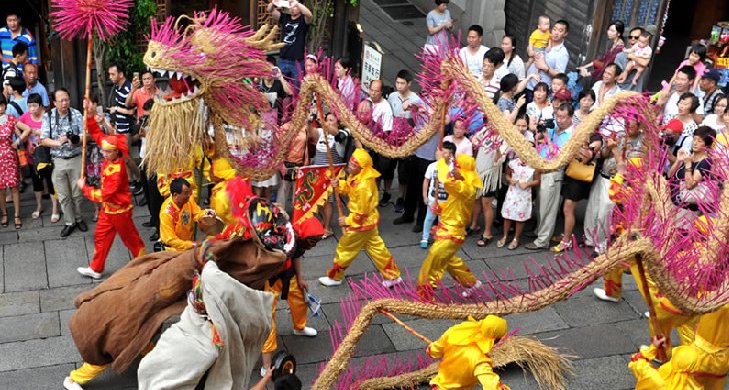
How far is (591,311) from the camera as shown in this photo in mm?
8016

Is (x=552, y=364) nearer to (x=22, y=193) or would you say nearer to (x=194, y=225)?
(x=194, y=225)

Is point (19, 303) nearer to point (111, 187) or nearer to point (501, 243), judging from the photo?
point (111, 187)

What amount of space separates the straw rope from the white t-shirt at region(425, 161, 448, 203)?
5.29 feet

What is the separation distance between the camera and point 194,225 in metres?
7.30

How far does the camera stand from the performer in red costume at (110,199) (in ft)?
24.7

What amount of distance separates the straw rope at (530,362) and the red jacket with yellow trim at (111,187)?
2791 mm

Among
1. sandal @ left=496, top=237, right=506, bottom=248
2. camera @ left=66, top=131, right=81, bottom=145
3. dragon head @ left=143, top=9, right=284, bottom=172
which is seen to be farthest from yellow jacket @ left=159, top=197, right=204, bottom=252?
sandal @ left=496, top=237, right=506, bottom=248

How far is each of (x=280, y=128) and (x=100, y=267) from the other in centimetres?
206

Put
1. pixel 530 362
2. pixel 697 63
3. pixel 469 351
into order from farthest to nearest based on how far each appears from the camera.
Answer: pixel 697 63, pixel 530 362, pixel 469 351

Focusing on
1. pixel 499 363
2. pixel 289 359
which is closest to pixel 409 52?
pixel 499 363

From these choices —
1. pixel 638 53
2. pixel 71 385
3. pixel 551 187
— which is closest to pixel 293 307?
pixel 71 385

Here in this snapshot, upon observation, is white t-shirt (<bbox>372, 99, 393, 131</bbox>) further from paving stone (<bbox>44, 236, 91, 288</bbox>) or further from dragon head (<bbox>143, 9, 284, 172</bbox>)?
paving stone (<bbox>44, 236, 91, 288</bbox>)

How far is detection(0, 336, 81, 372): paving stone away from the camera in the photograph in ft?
22.2

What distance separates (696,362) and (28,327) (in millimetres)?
4936
